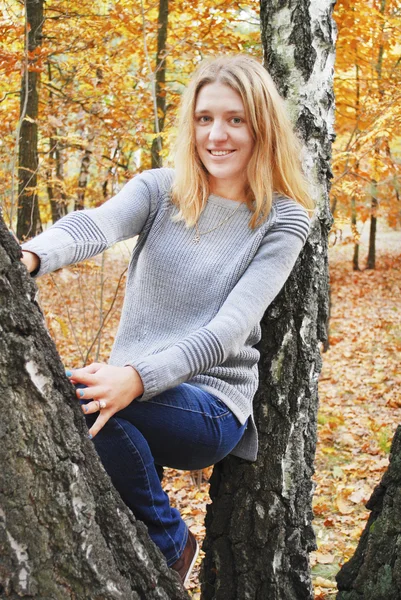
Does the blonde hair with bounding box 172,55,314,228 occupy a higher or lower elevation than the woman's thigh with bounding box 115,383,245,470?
higher

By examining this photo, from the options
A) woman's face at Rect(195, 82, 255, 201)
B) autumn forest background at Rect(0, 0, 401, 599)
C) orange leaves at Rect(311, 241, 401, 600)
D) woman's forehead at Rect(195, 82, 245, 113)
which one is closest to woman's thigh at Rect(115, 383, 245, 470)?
woman's face at Rect(195, 82, 255, 201)

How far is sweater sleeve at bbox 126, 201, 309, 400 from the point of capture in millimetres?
1691

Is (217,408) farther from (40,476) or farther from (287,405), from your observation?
(40,476)

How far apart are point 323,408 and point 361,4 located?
4191 millimetres

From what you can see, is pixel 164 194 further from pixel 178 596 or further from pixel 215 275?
pixel 178 596

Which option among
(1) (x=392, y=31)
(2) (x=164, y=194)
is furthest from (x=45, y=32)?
(2) (x=164, y=194)

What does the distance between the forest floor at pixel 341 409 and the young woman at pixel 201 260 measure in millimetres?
1390

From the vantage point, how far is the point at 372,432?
5.50m

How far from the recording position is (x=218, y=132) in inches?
86.1

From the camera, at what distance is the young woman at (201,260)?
5.99 feet

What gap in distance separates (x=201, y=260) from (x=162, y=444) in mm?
673

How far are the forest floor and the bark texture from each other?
969mm

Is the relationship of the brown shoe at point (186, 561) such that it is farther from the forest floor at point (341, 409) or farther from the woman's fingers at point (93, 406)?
the forest floor at point (341, 409)

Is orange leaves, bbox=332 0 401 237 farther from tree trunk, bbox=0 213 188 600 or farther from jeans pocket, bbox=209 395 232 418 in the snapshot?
tree trunk, bbox=0 213 188 600
